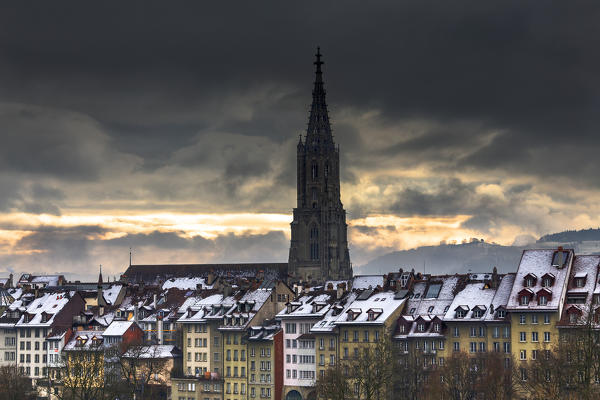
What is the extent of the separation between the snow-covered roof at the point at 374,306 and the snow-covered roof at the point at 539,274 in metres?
19.5

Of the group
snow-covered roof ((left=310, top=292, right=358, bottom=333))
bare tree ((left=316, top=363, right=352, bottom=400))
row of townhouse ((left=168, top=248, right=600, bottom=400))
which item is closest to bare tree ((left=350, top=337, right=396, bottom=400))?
bare tree ((left=316, top=363, right=352, bottom=400))

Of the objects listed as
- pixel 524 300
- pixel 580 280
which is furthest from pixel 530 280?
pixel 580 280

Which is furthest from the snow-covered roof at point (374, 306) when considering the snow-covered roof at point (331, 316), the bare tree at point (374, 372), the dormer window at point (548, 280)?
the dormer window at point (548, 280)

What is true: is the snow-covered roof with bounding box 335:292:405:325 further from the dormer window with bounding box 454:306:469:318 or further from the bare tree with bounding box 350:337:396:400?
the dormer window with bounding box 454:306:469:318

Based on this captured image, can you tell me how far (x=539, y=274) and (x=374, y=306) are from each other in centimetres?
2620

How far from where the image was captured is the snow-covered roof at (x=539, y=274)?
160000 millimetres

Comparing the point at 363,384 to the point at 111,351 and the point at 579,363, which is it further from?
the point at 111,351

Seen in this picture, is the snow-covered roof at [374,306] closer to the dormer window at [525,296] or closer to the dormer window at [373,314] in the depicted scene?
the dormer window at [373,314]

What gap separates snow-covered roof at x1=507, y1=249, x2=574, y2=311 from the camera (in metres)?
160

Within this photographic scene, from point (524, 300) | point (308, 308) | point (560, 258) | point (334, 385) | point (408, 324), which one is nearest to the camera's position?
point (334, 385)

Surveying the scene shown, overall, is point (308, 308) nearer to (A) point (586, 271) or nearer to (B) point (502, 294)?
(B) point (502, 294)

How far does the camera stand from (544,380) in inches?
5492

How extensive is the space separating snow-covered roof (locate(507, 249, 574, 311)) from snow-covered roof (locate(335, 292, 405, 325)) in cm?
1953

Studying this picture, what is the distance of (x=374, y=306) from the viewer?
180 metres
